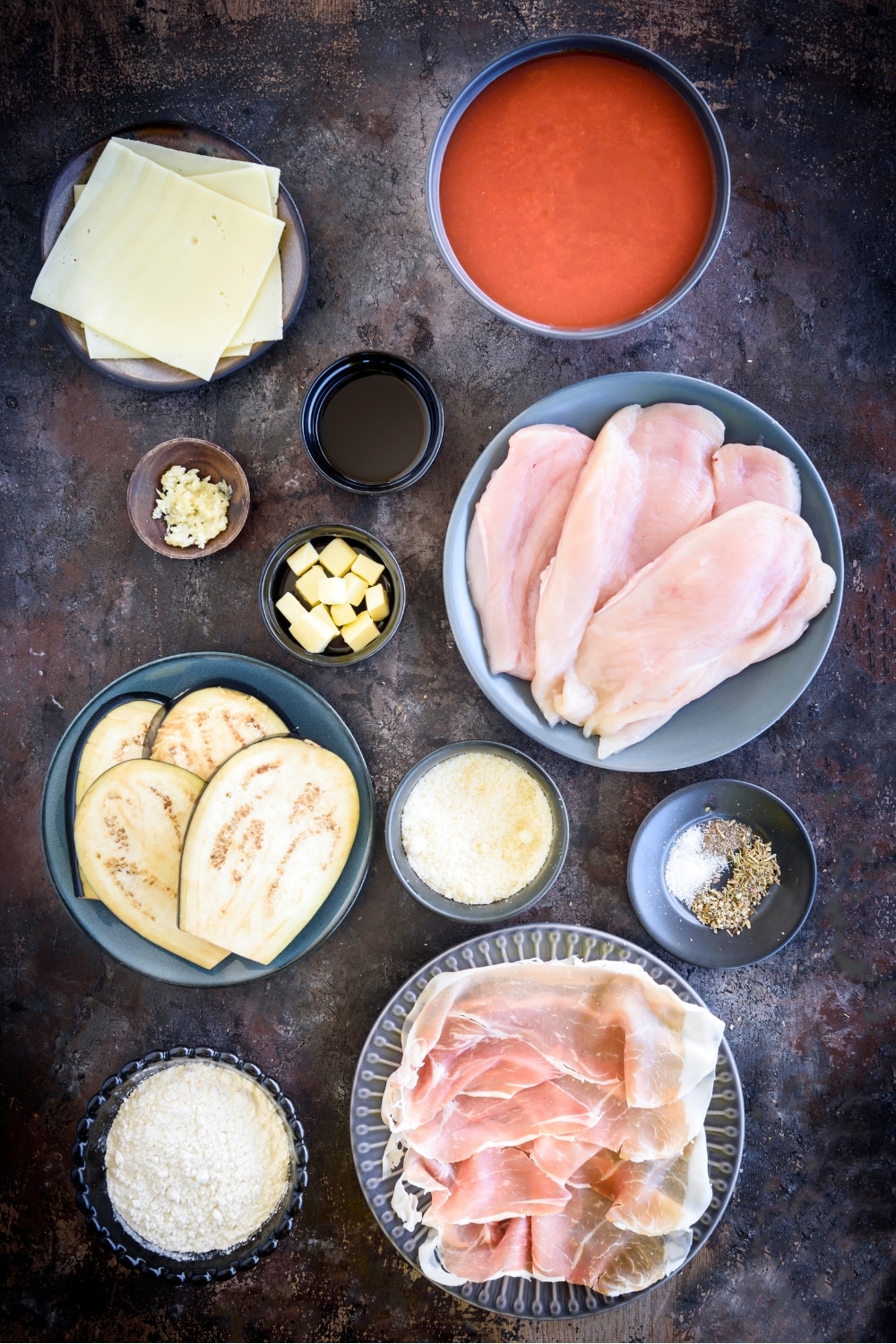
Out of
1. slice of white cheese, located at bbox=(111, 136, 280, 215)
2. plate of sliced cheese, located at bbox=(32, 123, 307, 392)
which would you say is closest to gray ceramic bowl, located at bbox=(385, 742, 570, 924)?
plate of sliced cheese, located at bbox=(32, 123, 307, 392)

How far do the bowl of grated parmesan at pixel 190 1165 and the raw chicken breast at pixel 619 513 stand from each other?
3.77 feet

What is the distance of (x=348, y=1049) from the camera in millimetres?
2068

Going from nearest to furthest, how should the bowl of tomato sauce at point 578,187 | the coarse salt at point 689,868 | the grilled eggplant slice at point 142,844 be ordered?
the bowl of tomato sauce at point 578,187 → the grilled eggplant slice at point 142,844 → the coarse salt at point 689,868

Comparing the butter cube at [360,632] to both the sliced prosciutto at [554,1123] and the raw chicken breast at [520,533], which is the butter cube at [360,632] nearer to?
the raw chicken breast at [520,533]

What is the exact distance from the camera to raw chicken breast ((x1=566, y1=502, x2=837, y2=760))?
69.1 inches

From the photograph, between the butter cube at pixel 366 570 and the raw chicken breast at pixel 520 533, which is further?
the butter cube at pixel 366 570

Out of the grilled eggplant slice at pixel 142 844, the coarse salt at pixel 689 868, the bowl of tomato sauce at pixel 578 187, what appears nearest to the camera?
the bowl of tomato sauce at pixel 578 187

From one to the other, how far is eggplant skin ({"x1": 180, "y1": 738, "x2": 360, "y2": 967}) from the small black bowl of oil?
67 centimetres

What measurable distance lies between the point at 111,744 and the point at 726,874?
148cm

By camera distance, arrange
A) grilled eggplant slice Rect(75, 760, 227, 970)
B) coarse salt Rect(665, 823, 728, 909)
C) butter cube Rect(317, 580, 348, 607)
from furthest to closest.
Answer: coarse salt Rect(665, 823, 728, 909)
butter cube Rect(317, 580, 348, 607)
grilled eggplant slice Rect(75, 760, 227, 970)

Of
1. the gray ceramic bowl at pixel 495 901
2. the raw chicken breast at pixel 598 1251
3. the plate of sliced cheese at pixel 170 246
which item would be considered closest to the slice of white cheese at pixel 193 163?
the plate of sliced cheese at pixel 170 246

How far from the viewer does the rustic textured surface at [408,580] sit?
2.04m

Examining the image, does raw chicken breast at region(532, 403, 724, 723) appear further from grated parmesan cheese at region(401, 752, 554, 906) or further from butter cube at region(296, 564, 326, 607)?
butter cube at region(296, 564, 326, 607)

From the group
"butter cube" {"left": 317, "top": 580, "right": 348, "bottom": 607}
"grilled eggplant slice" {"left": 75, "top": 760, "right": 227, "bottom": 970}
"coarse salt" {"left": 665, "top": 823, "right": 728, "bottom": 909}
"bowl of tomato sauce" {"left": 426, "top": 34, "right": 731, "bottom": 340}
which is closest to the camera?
"bowl of tomato sauce" {"left": 426, "top": 34, "right": 731, "bottom": 340}
